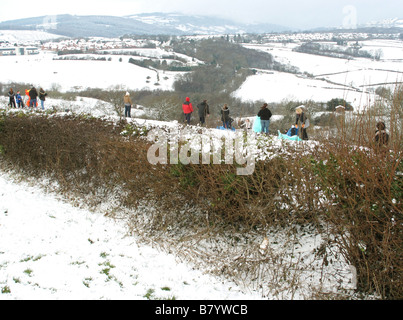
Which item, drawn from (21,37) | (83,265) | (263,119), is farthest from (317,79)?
(21,37)

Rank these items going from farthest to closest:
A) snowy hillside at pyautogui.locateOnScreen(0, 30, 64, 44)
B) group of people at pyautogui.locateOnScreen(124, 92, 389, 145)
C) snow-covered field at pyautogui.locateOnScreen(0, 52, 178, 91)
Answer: snowy hillside at pyautogui.locateOnScreen(0, 30, 64, 44) < snow-covered field at pyautogui.locateOnScreen(0, 52, 178, 91) < group of people at pyautogui.locateOnScreen(124, 92, 389, 145)

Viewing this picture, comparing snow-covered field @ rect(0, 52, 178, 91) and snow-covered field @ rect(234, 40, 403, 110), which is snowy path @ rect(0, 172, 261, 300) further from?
snow-covered field @ rect(0, 52, 178, 91)

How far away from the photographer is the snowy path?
4.53 metres

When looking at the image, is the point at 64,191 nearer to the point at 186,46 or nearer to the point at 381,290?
the point at 381,290

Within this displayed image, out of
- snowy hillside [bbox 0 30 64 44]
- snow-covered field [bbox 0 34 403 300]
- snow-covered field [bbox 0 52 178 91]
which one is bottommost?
snow-covered field [bbox 0 34 403 300]

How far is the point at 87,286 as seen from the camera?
463cm

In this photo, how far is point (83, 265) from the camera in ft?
17.0

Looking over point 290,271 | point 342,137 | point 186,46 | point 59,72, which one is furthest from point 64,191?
point 186,46

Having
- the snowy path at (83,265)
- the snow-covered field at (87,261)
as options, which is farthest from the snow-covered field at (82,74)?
the snowy path at (83,265)

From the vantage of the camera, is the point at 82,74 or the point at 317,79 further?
the point at 82,74

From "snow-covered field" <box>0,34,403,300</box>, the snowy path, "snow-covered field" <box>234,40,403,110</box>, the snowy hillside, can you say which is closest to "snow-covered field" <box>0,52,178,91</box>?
"snow-covered field" <box>234,40,403,110</box>

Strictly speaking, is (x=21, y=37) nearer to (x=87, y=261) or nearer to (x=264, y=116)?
(x=264, y=116)
